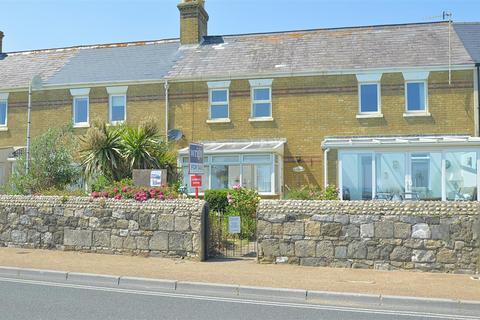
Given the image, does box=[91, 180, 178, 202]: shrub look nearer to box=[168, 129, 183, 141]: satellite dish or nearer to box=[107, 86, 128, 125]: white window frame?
box=[168, 129, 183, 141]: satellite dish

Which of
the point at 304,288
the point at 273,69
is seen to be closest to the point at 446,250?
the point at 304,288

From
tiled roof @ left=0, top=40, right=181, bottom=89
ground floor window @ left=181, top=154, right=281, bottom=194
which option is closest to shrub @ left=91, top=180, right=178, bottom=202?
ground floor window @ left=181, top=154, right=281, bottom=194

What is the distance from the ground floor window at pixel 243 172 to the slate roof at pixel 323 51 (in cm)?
383

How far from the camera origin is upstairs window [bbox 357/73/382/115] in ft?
68.3

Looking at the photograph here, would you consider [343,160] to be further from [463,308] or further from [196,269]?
[463,308]

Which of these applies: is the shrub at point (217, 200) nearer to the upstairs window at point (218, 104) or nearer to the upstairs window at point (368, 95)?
the upstairs window at point (218, 104)

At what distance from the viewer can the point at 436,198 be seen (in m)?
17.8

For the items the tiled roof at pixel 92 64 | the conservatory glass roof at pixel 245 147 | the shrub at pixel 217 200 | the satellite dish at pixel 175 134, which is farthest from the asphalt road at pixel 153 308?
the tiled roof at pixel 92 64

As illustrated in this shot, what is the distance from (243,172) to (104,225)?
905cm

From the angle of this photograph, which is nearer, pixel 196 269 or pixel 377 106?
pixel 196 269

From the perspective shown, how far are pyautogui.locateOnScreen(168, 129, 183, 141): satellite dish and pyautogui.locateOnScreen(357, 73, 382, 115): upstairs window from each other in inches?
301

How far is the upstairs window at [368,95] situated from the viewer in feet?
68.3

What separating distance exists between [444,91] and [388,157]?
4.17 meters

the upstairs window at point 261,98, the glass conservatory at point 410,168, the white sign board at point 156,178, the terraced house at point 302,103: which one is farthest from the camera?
the upstairs window at point 261,98
